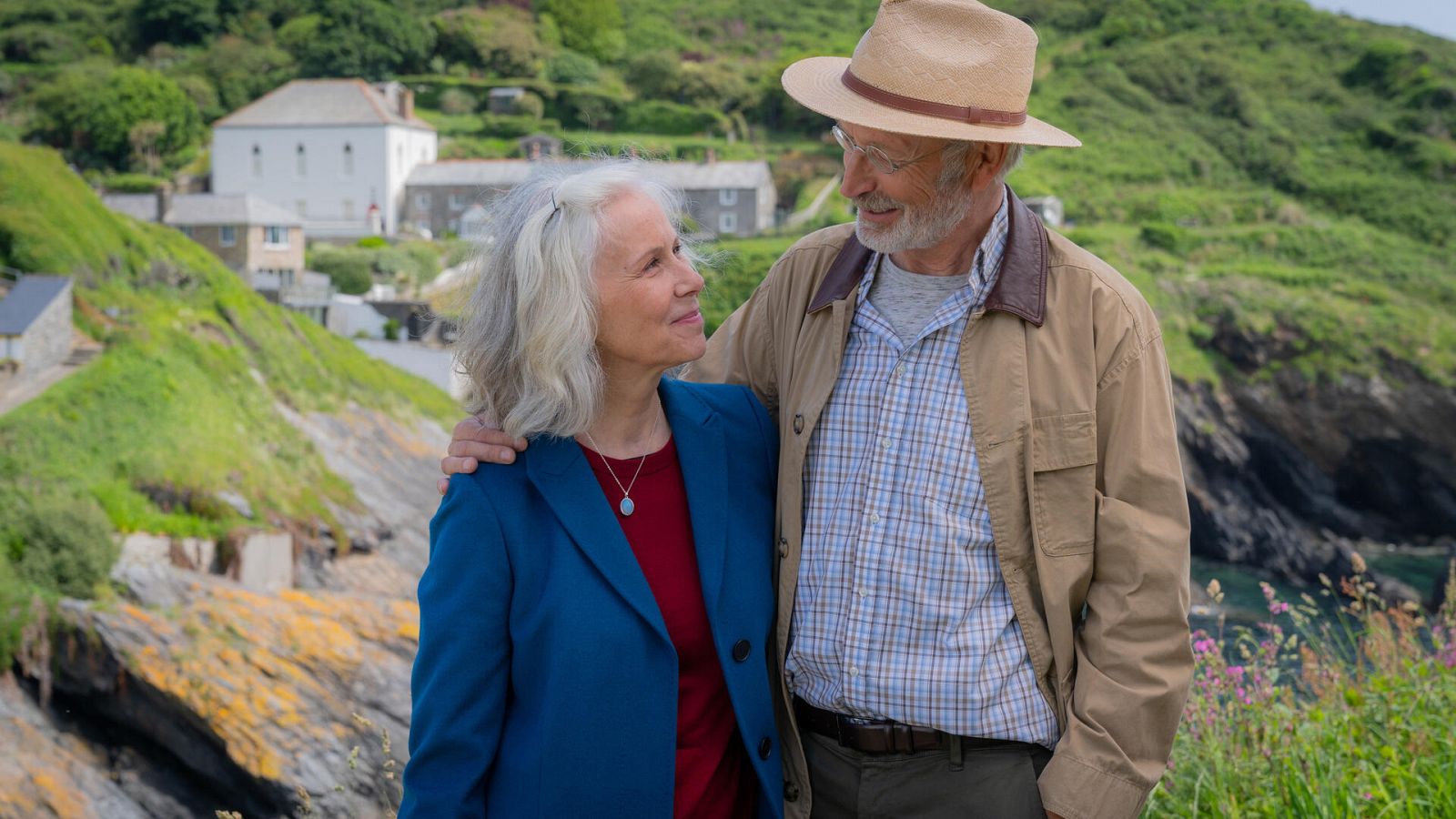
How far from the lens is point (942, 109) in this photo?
200cm

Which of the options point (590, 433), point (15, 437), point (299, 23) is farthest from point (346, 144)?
point (590, 433)

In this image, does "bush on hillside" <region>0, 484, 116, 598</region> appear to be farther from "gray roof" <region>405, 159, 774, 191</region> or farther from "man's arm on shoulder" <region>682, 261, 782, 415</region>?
"gray roof" <region>405, 159, 774, 191</region>

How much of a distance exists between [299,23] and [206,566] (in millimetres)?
55647

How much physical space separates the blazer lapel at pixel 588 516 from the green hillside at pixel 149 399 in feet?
34.6

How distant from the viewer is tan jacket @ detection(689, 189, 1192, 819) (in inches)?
74.2

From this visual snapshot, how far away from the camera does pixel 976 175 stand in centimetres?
208

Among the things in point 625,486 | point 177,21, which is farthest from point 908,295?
point 177,21

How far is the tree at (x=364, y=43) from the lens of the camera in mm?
59000

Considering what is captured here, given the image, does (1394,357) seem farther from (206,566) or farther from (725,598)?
(725,598)

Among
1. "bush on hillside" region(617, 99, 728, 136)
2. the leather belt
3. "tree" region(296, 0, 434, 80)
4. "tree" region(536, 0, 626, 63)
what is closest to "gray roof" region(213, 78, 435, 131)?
"tree" region(296, 0, 434, 80)

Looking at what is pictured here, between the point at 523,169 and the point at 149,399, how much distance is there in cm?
2723

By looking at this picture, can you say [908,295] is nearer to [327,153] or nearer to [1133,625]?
[1133,625]

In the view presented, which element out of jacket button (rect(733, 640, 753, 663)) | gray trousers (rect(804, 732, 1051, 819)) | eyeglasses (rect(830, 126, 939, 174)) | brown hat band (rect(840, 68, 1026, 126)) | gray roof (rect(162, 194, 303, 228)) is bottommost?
gray roof (rect(162, 194, 303, 228))

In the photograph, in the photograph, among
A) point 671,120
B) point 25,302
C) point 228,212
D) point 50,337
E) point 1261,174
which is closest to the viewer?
point 25,302
